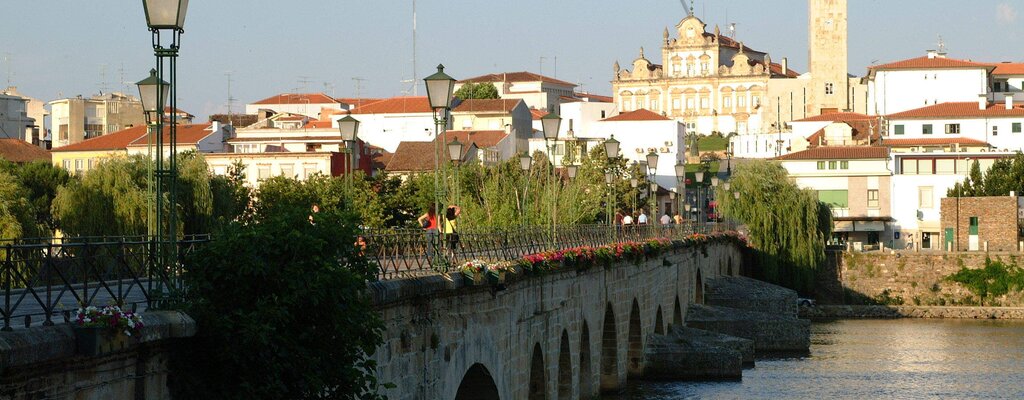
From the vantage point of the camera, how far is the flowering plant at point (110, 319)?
33.3ft

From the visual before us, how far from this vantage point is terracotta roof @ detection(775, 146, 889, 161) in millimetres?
91062

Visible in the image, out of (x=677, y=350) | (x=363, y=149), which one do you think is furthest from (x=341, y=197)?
(x=363, y=149)

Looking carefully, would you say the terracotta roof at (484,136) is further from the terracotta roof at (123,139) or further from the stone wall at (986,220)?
the stone wall at (986,220)

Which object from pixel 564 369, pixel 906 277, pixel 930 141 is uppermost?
pixel 930 141

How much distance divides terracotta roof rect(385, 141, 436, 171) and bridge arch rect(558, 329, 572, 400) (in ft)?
180

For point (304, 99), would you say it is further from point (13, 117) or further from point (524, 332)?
point (524, 332)

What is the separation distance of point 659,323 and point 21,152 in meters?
57.1

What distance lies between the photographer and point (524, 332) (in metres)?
23.0

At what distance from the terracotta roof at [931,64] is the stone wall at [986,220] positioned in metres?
37.9

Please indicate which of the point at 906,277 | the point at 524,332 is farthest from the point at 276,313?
the point at 906,277

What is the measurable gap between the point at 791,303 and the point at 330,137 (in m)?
40.0

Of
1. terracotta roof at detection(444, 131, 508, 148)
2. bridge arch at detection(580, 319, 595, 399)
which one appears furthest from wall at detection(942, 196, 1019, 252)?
bridge arch at detection(580, 319, 595, 399)

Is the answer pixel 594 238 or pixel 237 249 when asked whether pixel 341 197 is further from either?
pixel 237 249

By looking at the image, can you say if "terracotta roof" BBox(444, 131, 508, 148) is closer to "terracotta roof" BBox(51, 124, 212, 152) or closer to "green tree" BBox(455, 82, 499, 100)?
"terracotta roof" BBox(51, 124, 212, 152)
